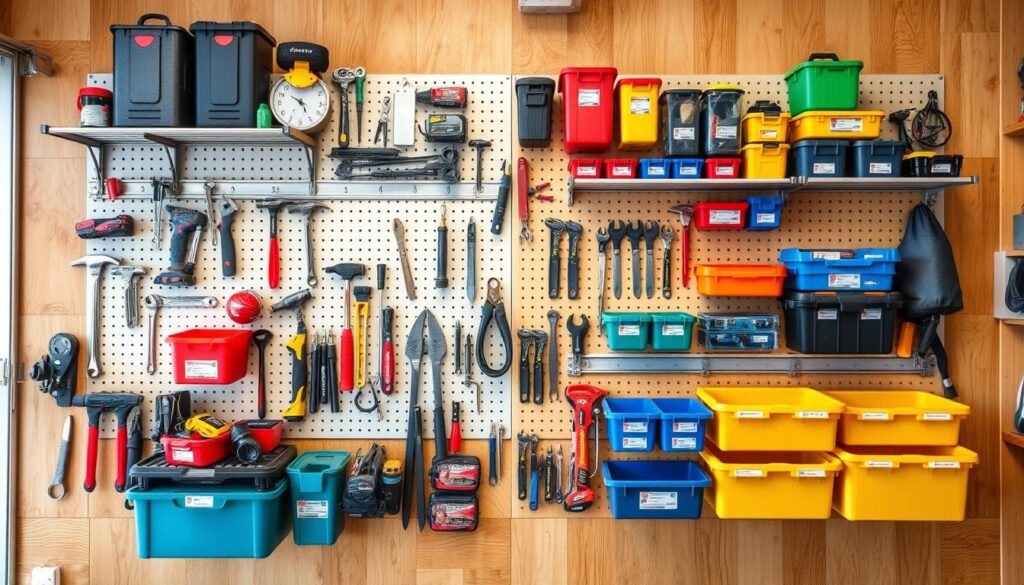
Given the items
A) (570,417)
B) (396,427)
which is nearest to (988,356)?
(570,417)

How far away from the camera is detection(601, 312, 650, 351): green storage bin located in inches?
73.2

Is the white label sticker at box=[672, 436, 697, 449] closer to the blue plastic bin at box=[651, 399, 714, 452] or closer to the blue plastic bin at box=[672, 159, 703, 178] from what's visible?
the blue plastic bin at box=[651, 399, 714, 452]

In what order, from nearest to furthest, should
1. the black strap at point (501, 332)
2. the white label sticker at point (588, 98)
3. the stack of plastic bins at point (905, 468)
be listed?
the stack of plastic bins at point (905, 468) → the white label sticker at point (588, 98) → the black strap at point (501, 332)

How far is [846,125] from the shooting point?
1791 mm

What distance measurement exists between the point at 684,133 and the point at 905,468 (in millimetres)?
1388

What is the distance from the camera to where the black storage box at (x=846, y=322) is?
184 centimetres

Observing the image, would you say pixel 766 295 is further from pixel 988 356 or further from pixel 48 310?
pixel 48 310

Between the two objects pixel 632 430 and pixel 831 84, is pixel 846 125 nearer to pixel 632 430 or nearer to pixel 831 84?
pixel 831 84

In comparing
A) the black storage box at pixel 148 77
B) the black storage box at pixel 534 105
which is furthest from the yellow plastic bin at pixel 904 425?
the black storage box at pixel 148 77

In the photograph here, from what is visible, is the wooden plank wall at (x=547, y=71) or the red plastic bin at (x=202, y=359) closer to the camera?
the red plastic bin at (x=202, y=359)

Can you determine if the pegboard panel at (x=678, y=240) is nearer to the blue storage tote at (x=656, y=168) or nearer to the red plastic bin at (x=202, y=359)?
the blue storage tote at (x=656, y=168)

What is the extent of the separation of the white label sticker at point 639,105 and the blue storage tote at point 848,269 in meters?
0.78

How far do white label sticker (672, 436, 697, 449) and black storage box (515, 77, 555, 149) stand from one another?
1.19 meters

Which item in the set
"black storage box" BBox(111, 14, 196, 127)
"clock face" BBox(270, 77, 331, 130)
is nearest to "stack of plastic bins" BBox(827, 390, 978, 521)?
"clock face" BBox(270, 77, 331, 130)
